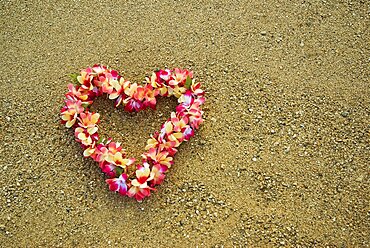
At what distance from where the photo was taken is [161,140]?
2.08 meters

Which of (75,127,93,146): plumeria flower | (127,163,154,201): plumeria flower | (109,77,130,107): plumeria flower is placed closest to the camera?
(127,163,154,201): plumeria flower

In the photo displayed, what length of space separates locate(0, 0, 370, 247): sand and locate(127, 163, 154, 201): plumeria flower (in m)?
0.06

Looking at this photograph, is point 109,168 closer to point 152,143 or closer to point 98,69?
point 152,143

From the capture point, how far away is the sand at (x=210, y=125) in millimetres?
2002

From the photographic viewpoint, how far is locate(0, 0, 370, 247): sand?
200 cm

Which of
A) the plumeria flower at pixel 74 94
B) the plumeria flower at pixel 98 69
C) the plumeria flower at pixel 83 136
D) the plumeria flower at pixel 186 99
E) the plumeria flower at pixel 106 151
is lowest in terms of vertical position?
the plumeria flower at pixel 106 151

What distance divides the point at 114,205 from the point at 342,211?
0.91 metres

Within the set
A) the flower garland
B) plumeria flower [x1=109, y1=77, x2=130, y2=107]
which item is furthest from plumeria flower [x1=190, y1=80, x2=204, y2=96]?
plumeria flower [x1=109, y1=77, x2=130, y2=107]

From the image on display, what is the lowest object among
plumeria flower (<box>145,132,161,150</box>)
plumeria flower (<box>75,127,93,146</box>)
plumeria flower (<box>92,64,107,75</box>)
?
plumeria flower (<box>145,132,161,150</box>)

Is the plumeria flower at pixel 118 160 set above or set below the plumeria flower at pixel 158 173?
above

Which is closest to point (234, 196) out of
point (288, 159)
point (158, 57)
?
point (288, 159)

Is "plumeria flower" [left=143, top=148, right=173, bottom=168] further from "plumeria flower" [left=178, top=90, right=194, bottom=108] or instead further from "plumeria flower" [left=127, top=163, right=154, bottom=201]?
"plumeria flower" [left=178, top=90, right=194, bottom=108]

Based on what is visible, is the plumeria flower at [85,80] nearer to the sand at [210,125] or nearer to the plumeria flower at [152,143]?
the sand at [210,125]

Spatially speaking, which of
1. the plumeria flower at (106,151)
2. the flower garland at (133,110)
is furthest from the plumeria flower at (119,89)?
the plumeria flower at (106,151)
